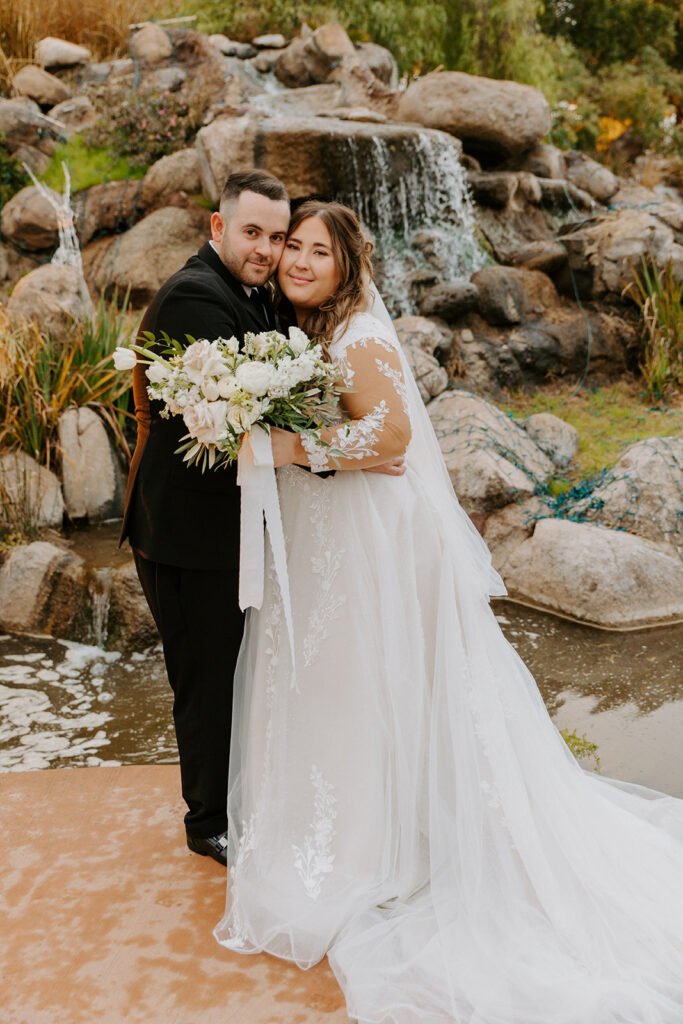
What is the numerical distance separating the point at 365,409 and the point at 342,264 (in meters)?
0.51

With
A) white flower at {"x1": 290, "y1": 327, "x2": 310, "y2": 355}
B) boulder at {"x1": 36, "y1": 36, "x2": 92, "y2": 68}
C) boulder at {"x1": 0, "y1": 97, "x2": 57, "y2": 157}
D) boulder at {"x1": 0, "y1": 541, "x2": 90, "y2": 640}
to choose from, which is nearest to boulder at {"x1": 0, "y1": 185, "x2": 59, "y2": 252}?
boulder at {"x1": 0, "y1": 97, "x2": 57, "y2": 157}

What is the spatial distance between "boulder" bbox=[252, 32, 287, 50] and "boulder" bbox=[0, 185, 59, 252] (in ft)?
20.3

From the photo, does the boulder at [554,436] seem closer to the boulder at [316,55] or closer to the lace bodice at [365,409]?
the lace bodice at [365,409]

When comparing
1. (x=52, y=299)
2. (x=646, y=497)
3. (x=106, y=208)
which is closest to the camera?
(x=646, y=497)

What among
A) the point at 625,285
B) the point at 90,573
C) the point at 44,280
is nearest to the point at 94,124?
the point at 44,280

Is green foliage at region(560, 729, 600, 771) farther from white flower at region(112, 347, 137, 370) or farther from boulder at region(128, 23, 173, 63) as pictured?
boulder at region(128, 23, 173, 63)

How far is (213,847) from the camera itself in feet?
9.87

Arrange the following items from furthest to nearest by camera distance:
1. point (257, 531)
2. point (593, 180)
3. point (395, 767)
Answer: point (593, 180)
point (395, 767)
point (257, 531)

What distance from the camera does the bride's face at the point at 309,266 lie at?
2826 millimetres

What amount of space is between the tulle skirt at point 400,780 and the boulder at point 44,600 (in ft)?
9.91

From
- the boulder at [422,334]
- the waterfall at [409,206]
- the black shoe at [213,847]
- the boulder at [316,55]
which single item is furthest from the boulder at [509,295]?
the black shoe at [213,847]

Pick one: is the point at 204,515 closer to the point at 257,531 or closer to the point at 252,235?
the point at 257,531

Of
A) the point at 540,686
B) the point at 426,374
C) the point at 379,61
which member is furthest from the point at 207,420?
the point at 379,61

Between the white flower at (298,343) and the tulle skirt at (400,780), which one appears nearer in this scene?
the white flower at (298,343)
